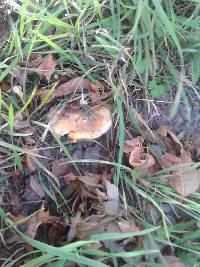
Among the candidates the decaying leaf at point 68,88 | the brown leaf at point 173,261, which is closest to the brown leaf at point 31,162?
the decaying leaf at point 68,88

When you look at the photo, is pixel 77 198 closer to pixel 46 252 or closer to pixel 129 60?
pixel 46 252

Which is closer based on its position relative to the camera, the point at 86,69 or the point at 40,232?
the point at 40,232

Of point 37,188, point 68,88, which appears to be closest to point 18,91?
point 68,88

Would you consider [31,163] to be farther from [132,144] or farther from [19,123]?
[132,144]

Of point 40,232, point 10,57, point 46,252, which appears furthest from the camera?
point 10,57

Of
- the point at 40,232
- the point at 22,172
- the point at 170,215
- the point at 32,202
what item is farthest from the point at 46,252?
the point at 170,215

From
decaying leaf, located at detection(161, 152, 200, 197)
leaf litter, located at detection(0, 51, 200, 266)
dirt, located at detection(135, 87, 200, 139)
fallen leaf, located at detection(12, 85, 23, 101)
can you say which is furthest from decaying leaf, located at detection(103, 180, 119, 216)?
fallen leaf, located at detection(12, 85, 23, 101)
